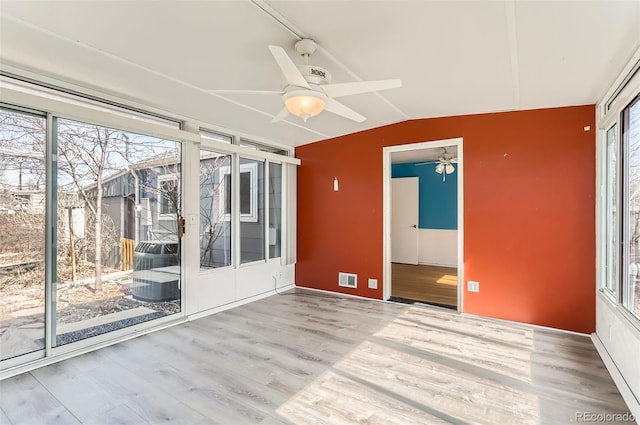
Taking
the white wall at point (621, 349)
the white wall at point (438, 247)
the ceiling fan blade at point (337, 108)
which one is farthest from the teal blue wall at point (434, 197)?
the ceiling fan blade at point (337, 108)

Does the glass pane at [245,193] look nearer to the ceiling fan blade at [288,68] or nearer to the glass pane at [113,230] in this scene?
the glass pane at [113,230]

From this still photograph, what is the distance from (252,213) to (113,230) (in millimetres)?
1787

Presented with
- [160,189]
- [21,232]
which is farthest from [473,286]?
[21,232]

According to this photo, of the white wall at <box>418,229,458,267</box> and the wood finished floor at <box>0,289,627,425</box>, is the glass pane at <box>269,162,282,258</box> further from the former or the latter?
the white wall at <box>418,229,458,267</box>

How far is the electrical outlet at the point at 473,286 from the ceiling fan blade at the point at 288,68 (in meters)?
3.04

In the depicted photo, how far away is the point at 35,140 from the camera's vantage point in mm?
2502

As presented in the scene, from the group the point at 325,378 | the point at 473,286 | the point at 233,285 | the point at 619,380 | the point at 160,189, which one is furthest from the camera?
the point at 233,285

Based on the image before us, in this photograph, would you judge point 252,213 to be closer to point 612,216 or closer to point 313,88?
point 313,88

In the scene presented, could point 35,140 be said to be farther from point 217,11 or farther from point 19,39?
point 217,11

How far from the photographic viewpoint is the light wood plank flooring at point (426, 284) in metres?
4.40

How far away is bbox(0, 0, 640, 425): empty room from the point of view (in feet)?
6.43

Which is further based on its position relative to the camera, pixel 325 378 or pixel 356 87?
pixel 325 378

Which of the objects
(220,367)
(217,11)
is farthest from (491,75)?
(220,367)

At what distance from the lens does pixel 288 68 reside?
68.9 inches
